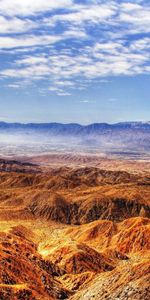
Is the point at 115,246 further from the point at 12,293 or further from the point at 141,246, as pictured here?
the point at 12,293

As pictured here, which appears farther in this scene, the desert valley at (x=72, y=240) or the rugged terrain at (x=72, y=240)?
the rugged terrain at (x=72, y=240)

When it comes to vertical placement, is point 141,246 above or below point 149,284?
below

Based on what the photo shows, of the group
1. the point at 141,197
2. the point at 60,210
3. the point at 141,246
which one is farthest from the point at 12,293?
the point at 141,197

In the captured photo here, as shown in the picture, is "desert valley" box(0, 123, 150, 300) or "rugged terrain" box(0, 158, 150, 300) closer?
"desert valley" box(0, 123, 150, 300)

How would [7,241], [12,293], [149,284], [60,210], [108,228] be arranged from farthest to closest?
[60,210] → [108,228] → [7,241] → [12,293] → [149,284]

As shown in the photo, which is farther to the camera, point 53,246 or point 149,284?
point 53,246
